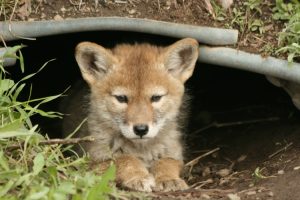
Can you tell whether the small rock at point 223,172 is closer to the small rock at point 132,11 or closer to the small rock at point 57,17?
the small rock at point 132,11

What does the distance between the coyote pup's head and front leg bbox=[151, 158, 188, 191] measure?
1.06 feet

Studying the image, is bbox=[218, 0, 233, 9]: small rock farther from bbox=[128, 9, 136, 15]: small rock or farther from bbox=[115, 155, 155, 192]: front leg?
bbox=[115, 155, 155, 192]: front leg

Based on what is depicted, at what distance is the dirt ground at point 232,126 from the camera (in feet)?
16.5

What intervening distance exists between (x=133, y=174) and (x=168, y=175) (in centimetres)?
33

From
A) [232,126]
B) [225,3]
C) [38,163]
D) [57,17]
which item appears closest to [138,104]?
[57,17]

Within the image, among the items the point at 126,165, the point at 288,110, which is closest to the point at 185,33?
the point at 126,165

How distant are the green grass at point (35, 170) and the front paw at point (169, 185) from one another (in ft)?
1.89

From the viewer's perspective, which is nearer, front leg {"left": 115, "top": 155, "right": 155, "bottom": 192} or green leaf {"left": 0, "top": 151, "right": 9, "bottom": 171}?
green leaf {"left": 0, "top": 151, "right": 9, "bottom": 171}

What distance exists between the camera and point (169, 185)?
16.3 feet

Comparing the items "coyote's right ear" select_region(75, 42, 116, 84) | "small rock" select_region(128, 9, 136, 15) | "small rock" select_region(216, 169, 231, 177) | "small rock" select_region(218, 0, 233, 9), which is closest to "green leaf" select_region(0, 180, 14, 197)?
"coyote's right ear" select_region(75, 42, 116, 84)

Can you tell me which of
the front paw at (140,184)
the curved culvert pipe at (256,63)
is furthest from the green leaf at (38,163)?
the curved culvert pipe at (256,63)

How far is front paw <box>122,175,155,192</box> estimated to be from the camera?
4824 mm

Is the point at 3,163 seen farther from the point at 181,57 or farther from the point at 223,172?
the point at 223,172

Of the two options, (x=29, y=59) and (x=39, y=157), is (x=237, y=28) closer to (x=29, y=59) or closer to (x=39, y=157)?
(x=39, y=157)
